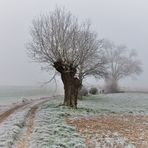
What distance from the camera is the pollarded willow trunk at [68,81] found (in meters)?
39.7

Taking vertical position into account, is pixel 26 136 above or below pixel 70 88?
below

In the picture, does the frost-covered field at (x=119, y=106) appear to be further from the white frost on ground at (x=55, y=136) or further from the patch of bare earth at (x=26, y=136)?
the white frost on ground at (x=55, y=136)

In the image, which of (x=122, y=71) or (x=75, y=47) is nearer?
(x=75, y=47)

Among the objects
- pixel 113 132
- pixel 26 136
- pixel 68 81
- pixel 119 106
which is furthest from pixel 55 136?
pixel 119 106

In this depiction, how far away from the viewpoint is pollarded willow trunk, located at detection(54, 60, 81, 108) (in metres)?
39.7

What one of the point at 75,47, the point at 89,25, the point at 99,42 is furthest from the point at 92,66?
the point at 75,47

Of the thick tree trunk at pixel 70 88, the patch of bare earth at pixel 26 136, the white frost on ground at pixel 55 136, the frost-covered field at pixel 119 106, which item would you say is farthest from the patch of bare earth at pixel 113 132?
the thick tree trunk at pixel 70 88

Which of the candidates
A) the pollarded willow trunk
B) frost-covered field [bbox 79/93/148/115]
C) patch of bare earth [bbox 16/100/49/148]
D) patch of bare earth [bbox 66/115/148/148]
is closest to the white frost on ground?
patch of bare earth [bbox 16/100/49/148]

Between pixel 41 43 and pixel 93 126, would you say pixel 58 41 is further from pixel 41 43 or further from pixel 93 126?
pixel 93 126

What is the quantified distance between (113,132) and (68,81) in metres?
17.1

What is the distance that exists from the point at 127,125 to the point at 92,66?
33.3m

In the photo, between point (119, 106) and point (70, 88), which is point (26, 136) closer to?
point (70, 88)

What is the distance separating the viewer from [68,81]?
3994cm

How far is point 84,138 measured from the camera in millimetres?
21203
